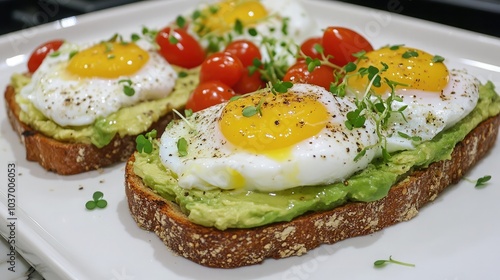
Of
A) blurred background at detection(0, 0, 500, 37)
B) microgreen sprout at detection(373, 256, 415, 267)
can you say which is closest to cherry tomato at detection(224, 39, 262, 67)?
microgreen sprout at detection(373, 256, 415, 267)

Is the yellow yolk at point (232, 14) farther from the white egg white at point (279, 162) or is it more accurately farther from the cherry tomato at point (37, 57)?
the white egg white at point (279, 162)

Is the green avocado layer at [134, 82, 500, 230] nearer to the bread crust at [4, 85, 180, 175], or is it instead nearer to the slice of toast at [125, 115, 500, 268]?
the slice of toast at [125, 115, 500, 268]

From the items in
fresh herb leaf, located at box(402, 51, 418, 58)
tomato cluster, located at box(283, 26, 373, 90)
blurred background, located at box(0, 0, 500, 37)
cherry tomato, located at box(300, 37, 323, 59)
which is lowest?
blurred background, located at box(0, 0, 500, 37)

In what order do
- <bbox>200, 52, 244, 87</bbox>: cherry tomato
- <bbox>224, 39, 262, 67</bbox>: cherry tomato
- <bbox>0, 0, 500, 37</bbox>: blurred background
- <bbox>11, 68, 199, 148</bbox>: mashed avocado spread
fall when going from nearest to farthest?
1. <bbox>11, 68, 199, 148</bbox>: mashed avocado spread
2. <bbox>200, 52, 244, 87</bbox>: cherry tomato
3. <bbox>224, 39, 262, 67</bbox>: cherry tomato
4. <bbox>0, 0, 500, 37</bbox>: blurred background

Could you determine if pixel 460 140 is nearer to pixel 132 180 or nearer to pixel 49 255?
pixel 132 180

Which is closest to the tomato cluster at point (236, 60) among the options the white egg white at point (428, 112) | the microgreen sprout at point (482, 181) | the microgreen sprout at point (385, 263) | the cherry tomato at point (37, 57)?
the cherry tomato at point (37, 57)

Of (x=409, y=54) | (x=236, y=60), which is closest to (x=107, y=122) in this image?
(x=236, y=60)

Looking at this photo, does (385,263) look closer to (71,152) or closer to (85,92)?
(71,152)

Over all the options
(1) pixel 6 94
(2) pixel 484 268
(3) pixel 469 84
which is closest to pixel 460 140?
(3) pixel 469 84
